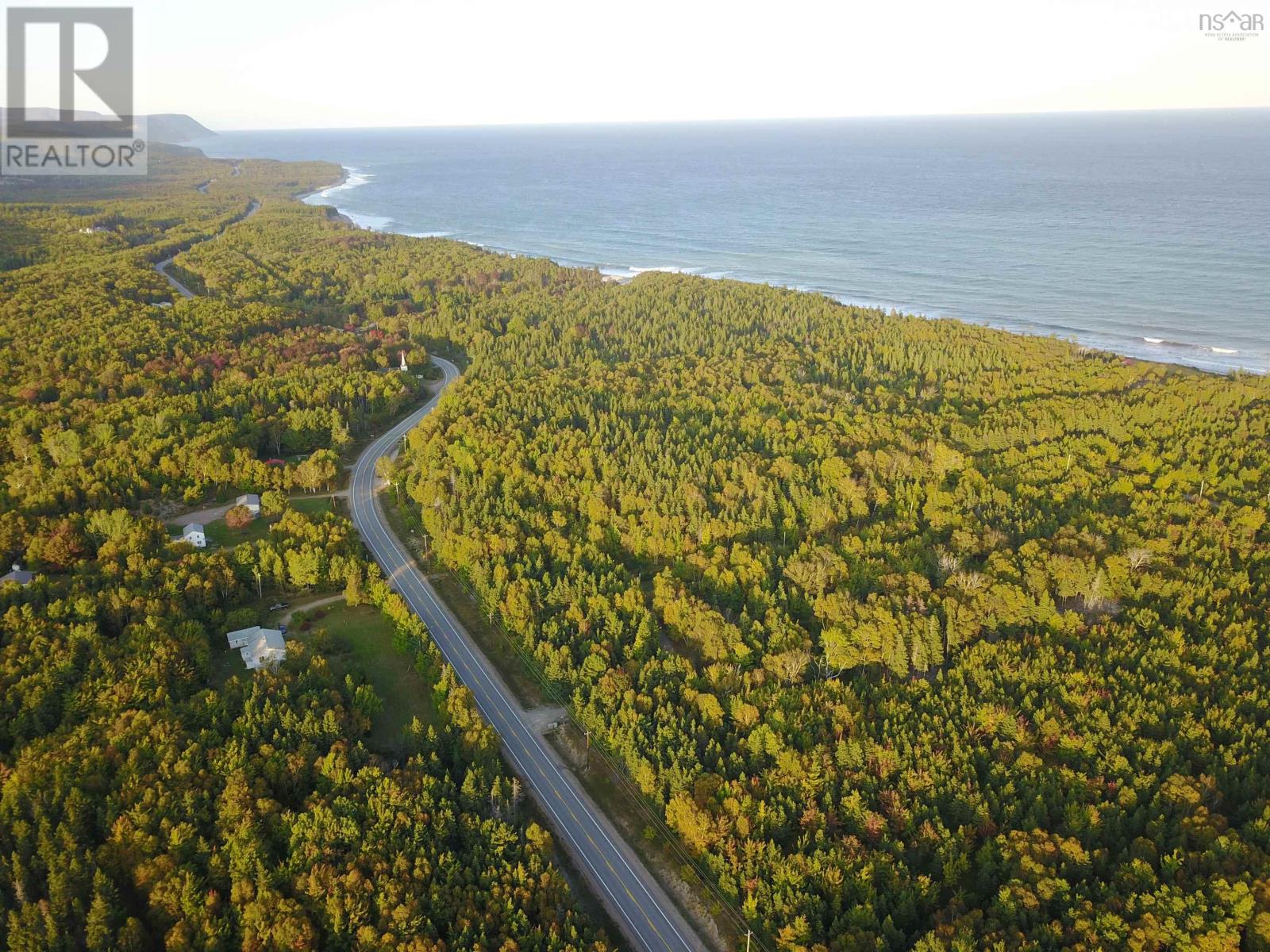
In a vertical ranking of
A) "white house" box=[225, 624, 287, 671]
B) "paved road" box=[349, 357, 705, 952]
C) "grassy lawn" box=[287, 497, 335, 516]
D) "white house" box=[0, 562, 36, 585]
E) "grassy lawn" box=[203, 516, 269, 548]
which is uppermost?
"grassy lawn" box=[287, 497, 335, 516]

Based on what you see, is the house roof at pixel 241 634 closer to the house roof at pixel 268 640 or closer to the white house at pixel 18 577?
the house roof at pixel 268 640

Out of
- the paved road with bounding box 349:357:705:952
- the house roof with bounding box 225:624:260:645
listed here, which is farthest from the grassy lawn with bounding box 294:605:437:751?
the paved road with bounding box 349:357:705:952

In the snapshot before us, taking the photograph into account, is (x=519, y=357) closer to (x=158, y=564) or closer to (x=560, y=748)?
(x=158, y=564)

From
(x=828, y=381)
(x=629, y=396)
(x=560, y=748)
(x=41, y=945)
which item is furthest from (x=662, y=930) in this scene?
(x=828, y=381)

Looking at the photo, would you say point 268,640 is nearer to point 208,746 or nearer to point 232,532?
point 208,746

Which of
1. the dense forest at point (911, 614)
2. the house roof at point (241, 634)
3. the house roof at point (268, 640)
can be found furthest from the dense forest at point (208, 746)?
the dense forest at point (911, 614)

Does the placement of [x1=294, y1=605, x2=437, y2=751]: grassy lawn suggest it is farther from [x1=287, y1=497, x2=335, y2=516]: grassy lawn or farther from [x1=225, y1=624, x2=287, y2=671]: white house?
[x1=287, y1=497, x2=335, y2=516]: grassy lawn
